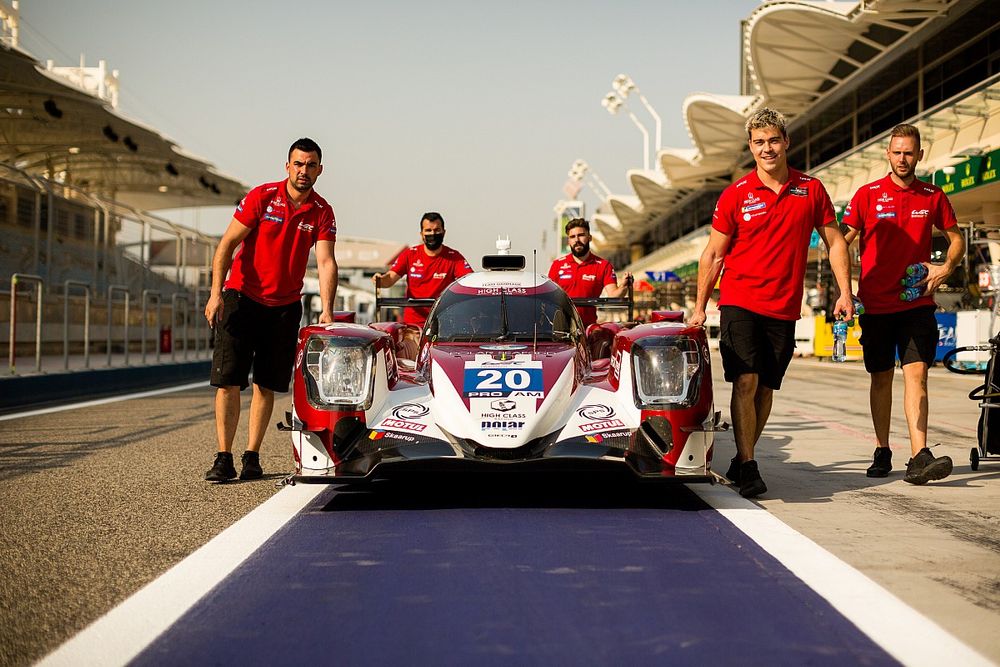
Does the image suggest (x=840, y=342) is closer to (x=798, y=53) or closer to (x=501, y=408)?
(x=798, y=53)

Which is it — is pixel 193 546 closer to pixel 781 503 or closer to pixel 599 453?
pixel 599 453

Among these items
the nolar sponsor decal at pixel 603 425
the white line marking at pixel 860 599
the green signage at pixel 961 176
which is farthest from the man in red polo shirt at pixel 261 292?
the green signage at pixel 961 176

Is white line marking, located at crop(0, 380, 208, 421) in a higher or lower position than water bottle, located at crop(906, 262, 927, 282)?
lower

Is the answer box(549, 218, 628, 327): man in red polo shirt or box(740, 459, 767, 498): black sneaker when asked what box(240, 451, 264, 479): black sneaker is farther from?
box(549, 218, 628, 327): man in red polo shirt

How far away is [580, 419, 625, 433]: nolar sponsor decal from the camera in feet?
16.6

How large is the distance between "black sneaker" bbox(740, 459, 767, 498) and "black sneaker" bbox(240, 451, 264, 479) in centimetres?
269

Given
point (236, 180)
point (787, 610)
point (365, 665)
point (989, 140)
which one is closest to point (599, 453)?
point (787, 610)

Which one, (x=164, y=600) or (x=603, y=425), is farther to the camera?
(x=603, y=425)

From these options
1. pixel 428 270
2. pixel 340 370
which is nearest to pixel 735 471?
pixel 340 370

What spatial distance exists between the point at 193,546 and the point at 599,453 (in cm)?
177

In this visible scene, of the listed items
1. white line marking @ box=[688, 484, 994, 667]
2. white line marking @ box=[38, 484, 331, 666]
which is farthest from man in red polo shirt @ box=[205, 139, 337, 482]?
white line marking @ box=[688, 484, 994, 667]

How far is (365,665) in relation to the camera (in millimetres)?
2869

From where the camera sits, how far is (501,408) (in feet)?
16.6

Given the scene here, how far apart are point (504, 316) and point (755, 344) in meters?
1.37
